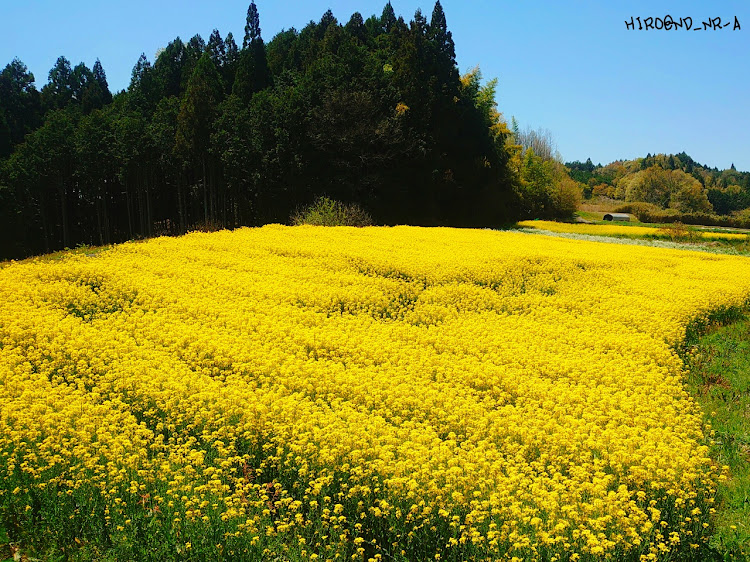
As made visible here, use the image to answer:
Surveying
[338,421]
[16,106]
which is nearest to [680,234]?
[338,421]

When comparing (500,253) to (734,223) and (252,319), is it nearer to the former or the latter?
(252,319)

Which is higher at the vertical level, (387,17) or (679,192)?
(387,17)

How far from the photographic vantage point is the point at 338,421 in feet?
23.7

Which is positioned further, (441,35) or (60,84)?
(60,84)

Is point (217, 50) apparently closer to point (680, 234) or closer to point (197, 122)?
point (197, 122)

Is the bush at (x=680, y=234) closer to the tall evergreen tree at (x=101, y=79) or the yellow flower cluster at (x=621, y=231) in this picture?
the yellow flower cluster at (x=621, y=231)

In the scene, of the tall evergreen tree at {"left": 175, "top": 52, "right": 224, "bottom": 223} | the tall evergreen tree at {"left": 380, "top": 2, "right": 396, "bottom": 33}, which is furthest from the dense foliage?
the tall evergreen tree at {"left": 175, "top": 52, "right": 224, "bottom": 223}

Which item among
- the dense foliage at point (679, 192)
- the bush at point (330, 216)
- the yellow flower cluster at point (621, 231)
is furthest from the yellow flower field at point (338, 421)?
the dense foliage at point (679, 192)

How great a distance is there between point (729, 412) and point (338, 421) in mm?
6272

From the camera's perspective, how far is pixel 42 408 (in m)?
7.20

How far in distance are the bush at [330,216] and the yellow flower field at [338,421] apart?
13.5 metres

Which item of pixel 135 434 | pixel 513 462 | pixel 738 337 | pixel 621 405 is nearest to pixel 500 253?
pixel 738 337

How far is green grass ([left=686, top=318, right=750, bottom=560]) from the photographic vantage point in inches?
243

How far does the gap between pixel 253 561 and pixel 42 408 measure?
147 inches
